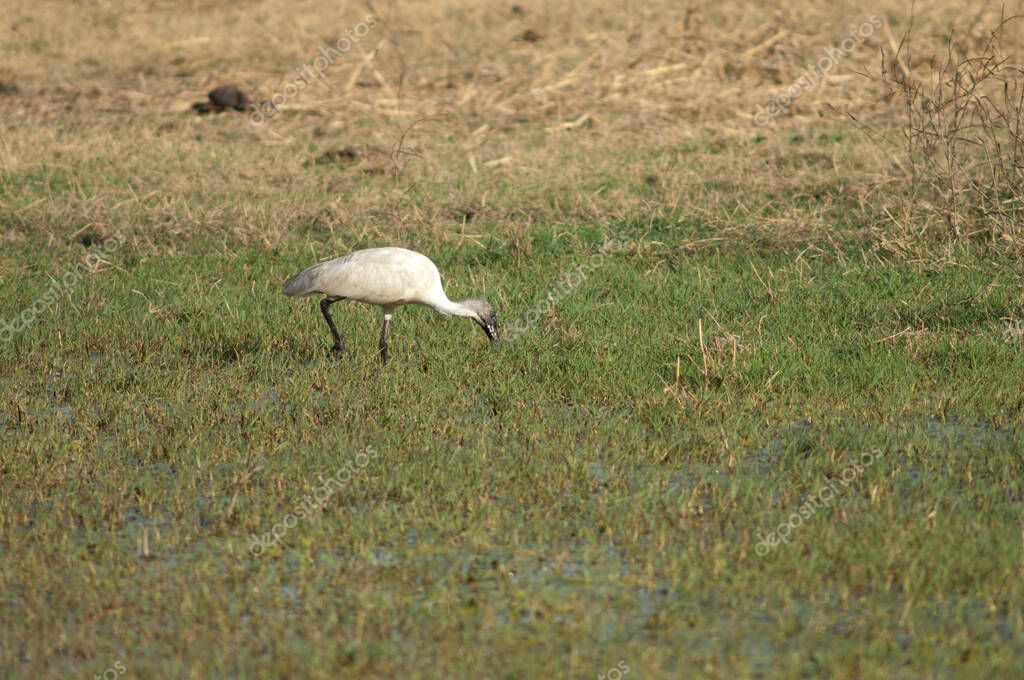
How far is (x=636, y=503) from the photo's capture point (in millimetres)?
5344

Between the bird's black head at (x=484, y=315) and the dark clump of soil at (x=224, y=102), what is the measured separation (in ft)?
25.7

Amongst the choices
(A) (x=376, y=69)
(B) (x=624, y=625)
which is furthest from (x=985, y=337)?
(A) (x=376, y=69)

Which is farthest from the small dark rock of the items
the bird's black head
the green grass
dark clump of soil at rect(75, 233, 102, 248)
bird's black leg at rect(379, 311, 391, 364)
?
the bird's black head

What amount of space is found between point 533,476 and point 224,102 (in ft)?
33.2

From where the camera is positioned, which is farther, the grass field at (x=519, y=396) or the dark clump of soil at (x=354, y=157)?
the dark clump of soil at (x=354, y=157)

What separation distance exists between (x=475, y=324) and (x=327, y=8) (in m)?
12.5

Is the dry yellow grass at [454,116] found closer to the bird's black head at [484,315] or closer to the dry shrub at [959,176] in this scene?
the dry shrub at [959,176]

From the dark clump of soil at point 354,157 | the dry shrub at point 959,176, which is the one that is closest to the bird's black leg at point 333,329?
the dry shrub at point 959,176

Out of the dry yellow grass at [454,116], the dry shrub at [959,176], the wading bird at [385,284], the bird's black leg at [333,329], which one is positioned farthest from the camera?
the dry yellow grass at [454,116]

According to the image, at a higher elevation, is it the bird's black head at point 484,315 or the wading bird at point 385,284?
the wading bird at point 385,284

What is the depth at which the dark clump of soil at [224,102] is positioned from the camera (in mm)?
14719

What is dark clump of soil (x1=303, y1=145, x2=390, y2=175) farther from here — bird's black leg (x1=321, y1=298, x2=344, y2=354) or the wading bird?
the wading bird

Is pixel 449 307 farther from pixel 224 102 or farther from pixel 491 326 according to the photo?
pixel 224 102

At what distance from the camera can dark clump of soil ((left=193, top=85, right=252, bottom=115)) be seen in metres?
14.7
